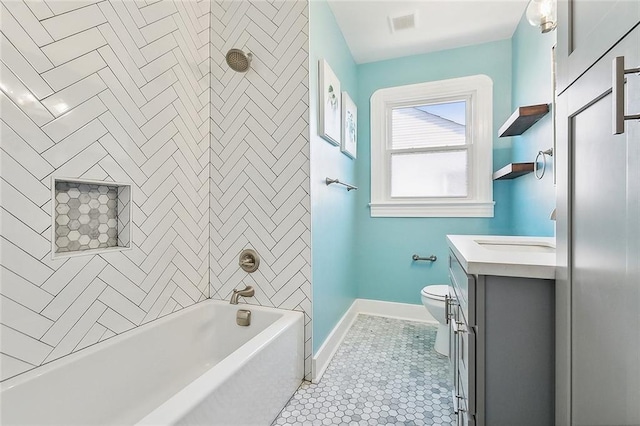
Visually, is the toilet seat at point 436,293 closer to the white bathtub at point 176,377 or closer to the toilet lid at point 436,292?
the toilet lid at point 436,292

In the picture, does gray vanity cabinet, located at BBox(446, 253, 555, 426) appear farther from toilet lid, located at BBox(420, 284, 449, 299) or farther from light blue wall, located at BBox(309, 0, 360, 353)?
toilet lid, located at BBox(420, 284, 449, 299)

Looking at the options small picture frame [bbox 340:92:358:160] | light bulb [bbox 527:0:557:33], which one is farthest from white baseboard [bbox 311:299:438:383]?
light bulb [bbox 527:0:557:33]

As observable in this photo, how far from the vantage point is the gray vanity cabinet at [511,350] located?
0.87 m

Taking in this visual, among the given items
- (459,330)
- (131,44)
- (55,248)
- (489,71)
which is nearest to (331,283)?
(459,330)

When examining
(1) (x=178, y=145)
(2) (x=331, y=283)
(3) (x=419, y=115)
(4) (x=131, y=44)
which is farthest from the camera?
(3) (x=419, y=115)

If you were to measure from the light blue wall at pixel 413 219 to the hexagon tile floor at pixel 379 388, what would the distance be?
583 mm

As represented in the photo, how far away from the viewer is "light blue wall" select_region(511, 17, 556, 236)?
170cm

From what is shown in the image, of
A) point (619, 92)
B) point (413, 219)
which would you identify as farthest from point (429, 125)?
point (619, 92)

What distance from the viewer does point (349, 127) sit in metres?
2.60

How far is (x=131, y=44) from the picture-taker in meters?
1.48

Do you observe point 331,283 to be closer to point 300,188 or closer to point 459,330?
point 300,188

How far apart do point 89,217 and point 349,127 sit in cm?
195

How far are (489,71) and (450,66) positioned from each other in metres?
0.33

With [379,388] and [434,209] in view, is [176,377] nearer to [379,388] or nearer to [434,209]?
[379,388]
